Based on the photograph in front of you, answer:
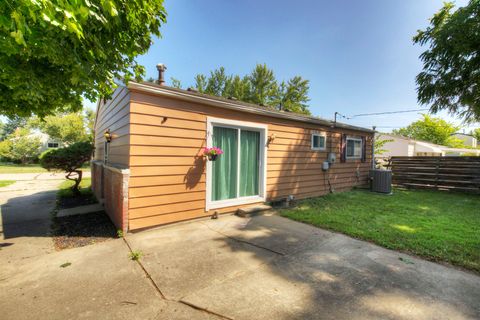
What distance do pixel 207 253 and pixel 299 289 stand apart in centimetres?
138

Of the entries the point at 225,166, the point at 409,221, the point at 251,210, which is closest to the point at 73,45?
the point at 225,166

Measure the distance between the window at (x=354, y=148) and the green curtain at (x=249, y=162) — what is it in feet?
15.3

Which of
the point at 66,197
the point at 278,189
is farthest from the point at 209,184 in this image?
the point at 66,197

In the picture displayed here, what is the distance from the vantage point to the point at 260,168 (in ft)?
18.9

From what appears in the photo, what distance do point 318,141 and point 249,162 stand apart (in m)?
2.99

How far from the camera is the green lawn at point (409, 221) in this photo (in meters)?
3.26

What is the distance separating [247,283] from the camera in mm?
2373

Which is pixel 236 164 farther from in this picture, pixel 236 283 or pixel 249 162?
pixel 236 283

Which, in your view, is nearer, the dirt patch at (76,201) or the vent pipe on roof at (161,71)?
the vent pipe on roof at (161,71)

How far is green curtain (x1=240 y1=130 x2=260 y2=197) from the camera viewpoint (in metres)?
5.45

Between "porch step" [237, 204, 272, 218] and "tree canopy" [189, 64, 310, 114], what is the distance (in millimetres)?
20620

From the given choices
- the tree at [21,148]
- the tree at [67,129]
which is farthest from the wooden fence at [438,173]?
the tree at [21,148]

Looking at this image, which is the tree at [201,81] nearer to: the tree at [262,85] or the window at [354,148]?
the tree at [262,85]

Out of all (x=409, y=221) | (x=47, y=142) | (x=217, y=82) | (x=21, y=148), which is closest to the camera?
(x=409, y=221)
